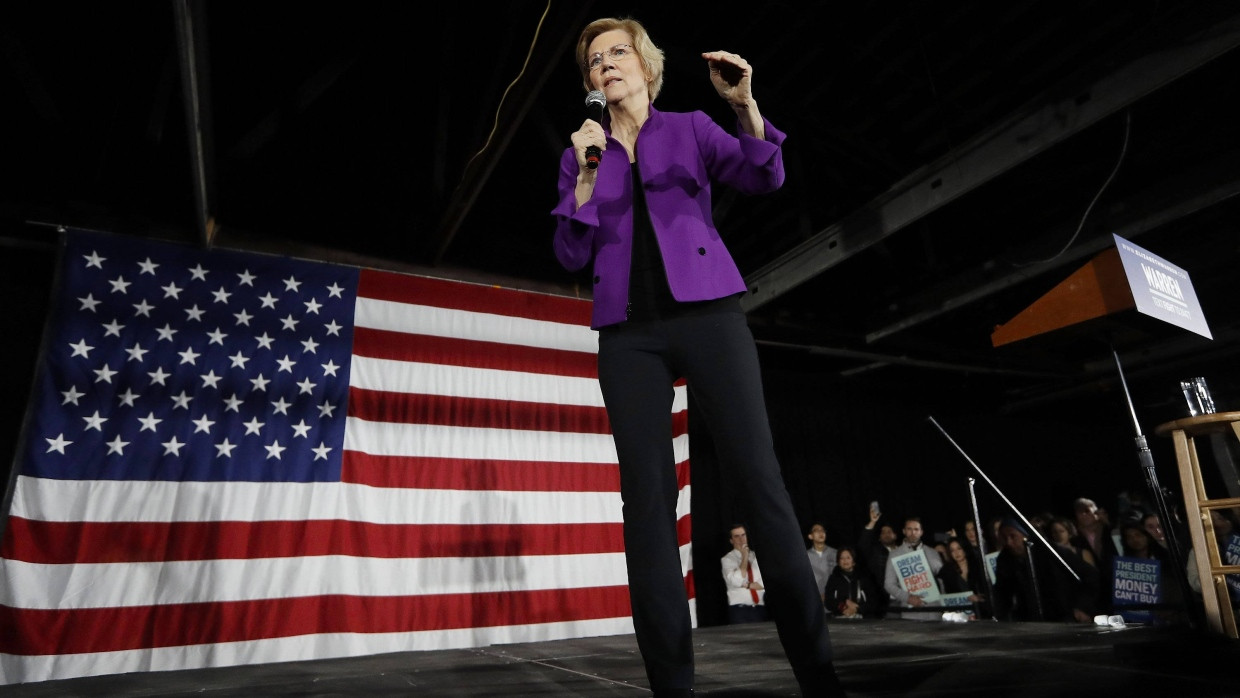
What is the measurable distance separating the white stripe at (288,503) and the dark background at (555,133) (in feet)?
2.38

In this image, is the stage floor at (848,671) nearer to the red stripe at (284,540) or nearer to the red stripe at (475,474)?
the red stripe at (284,540)

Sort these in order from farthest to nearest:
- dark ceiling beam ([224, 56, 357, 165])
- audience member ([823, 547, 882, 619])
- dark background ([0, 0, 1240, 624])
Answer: audience member ([823, 547, 882, 619]) → dark ceiling beam ([224, 56, 357, 165]) → dark background ([0, 0, 1240, 624])

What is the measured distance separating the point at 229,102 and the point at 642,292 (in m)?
3.36

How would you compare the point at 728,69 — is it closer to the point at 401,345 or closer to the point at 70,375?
the point at 401,345

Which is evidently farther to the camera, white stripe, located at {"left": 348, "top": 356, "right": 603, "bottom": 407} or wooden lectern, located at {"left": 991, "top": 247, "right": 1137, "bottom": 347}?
white stripe, located at {"left": 348, "top": 356, "right": 603, "bottom": 407}

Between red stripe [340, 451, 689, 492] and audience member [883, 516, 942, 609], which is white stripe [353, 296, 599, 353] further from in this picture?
audience member [883, 516, 942, 609]

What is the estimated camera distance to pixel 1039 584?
12.8 feet

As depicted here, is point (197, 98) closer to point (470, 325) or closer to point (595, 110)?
point (470, 325)

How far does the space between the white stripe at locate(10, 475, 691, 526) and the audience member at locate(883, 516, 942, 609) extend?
2.13 metres

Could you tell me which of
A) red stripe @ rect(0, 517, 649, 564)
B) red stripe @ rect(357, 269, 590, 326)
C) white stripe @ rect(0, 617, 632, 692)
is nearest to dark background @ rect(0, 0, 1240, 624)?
red stripe @ rect(357, 269, 590, 326)

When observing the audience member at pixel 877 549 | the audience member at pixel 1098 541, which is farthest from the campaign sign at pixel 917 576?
the audience member at pixel 1098 541

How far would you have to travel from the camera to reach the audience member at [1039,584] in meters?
3.72

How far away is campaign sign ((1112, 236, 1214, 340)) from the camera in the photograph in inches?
67.7

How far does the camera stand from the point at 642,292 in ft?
3.58
